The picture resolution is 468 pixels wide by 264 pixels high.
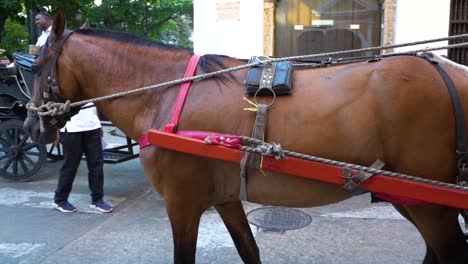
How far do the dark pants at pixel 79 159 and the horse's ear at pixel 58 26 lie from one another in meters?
2.56

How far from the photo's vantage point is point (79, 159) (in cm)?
571

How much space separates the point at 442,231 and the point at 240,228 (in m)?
1.30

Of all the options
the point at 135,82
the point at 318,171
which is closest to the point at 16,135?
the point at 135,82

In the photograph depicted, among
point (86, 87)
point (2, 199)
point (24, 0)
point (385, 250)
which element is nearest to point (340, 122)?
point (86, 87)

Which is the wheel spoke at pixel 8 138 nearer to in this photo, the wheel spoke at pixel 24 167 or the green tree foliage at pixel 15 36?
the wheel spoke at pixel 24 167

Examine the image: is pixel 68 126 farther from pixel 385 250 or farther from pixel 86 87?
pixel 385 250

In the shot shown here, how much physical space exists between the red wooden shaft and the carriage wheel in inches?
186

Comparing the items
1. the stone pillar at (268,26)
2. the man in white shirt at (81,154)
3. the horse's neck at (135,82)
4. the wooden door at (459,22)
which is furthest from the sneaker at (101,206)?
the wooden door at (459,22)

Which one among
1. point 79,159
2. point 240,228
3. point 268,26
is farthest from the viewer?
point 268,26

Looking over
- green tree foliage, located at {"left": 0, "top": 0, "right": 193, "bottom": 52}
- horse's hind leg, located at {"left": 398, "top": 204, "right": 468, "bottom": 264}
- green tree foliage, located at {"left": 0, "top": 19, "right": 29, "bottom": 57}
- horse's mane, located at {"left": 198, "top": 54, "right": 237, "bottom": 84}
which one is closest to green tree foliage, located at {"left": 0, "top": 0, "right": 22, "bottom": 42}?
green tree foliage, located at {"left": 0, "top": 0, "right": 193, "bottom": 52}

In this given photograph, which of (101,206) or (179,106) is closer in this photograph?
(179,106)

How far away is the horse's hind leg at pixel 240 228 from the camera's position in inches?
131

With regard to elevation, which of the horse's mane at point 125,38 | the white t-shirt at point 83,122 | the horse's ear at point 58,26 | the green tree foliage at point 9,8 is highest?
the green tree foliage at point 9,8

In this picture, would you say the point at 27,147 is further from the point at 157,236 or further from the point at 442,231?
the point at 442,231
